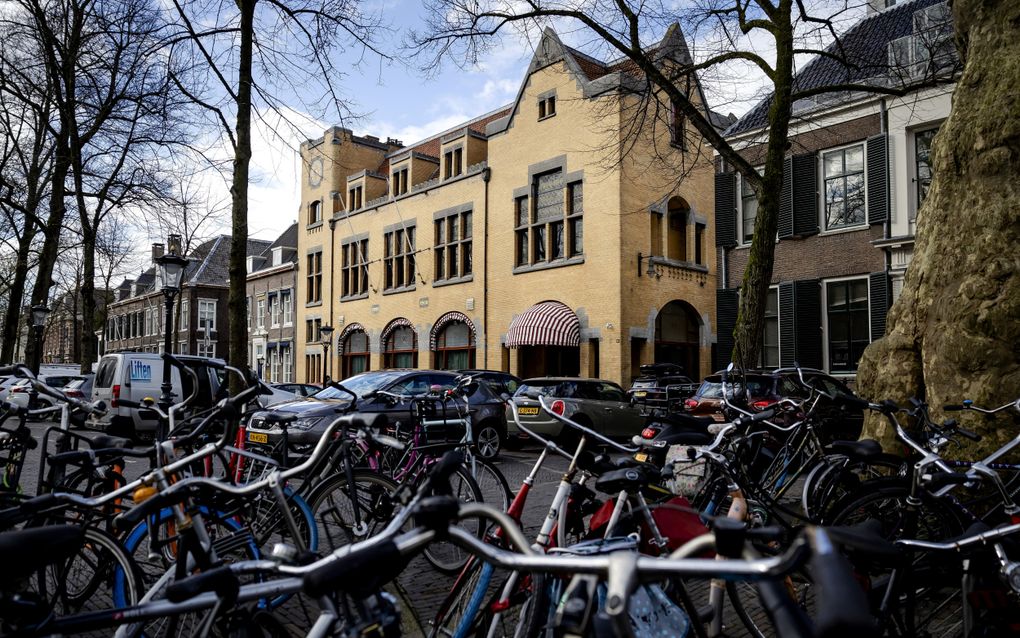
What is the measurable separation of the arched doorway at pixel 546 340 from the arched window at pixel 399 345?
620 centimetres

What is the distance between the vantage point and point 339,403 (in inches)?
463

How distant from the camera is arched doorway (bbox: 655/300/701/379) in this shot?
24.4 m

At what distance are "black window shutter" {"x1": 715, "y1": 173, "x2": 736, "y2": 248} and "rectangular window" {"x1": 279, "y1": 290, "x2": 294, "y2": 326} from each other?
26.1 meters

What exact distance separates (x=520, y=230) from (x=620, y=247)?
460 cm

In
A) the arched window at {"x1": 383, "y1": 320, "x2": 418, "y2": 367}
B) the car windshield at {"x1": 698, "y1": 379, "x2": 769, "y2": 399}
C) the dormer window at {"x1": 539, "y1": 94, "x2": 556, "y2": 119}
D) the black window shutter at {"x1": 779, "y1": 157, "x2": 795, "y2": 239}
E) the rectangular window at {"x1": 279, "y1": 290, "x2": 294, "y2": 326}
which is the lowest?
the car windshield at {"x1": 698, "y1": 379, "x2": 769, "y2": 399}

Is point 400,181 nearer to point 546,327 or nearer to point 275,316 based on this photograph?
point 546,327

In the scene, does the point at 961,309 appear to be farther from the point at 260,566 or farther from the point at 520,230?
the point at 520,230

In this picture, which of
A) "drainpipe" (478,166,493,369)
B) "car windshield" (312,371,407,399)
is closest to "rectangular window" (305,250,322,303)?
"drainpipe" (478,166,493,369)

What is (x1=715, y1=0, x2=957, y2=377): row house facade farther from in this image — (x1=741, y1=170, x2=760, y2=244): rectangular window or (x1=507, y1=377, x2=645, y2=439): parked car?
(x1=507, y1=377, x2=645, y2=439): parked car

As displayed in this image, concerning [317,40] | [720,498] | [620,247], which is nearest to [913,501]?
[720,498]

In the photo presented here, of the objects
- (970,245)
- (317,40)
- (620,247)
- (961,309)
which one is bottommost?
(961,309)

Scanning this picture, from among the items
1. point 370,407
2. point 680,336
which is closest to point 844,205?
point 680,336

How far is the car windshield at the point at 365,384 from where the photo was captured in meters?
12.6

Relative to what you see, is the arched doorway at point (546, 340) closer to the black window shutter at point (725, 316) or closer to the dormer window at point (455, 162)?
the black window shutter at point (725, 316)
